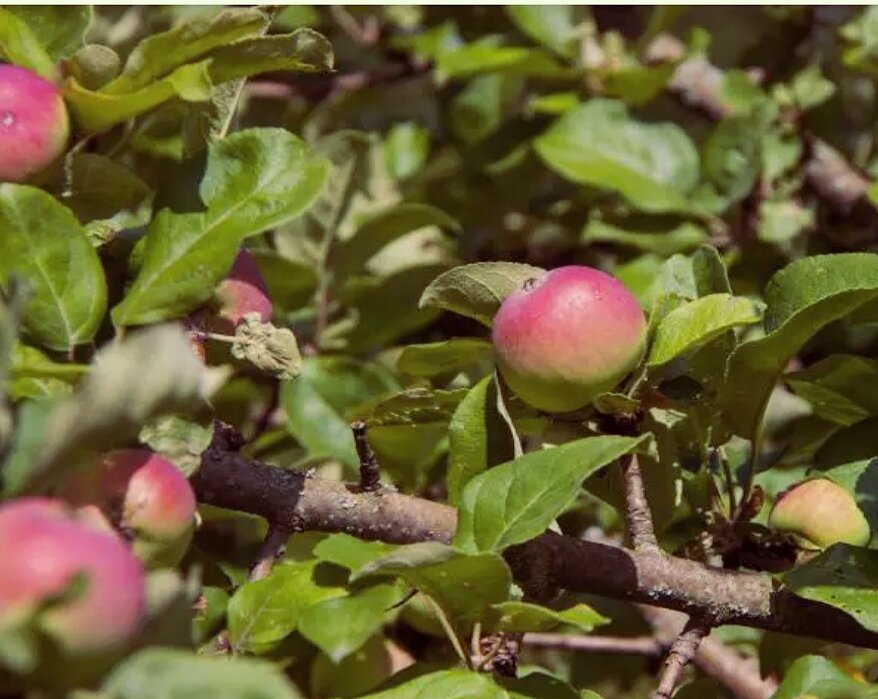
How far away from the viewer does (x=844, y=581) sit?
0.80m

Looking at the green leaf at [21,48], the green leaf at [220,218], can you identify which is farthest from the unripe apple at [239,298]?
the green leaf at [21,48]

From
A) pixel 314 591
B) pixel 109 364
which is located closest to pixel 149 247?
pixel 314 591

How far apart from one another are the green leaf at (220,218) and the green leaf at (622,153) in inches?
28.2

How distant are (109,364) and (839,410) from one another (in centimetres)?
59

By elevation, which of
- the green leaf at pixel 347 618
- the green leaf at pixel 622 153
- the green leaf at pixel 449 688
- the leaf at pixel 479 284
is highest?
the leaf at pixel 479 284

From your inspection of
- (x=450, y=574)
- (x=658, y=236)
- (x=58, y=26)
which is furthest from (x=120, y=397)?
(x=658, y=236)

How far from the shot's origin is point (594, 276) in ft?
2.56

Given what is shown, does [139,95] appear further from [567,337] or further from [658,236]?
[658,236]

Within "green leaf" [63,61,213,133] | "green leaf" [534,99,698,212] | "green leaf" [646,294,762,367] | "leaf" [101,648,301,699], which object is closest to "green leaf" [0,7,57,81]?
"green leaf" [63,61,213,133]

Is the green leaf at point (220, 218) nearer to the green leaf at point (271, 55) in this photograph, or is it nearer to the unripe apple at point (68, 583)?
the green leaf at point (271, 55)

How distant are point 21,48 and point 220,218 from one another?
158mm

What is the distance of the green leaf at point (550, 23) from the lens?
1.58m

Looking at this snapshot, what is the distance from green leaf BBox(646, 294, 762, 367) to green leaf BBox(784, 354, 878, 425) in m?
0.15

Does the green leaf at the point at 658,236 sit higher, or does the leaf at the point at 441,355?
the leaf at the point at 441,355
